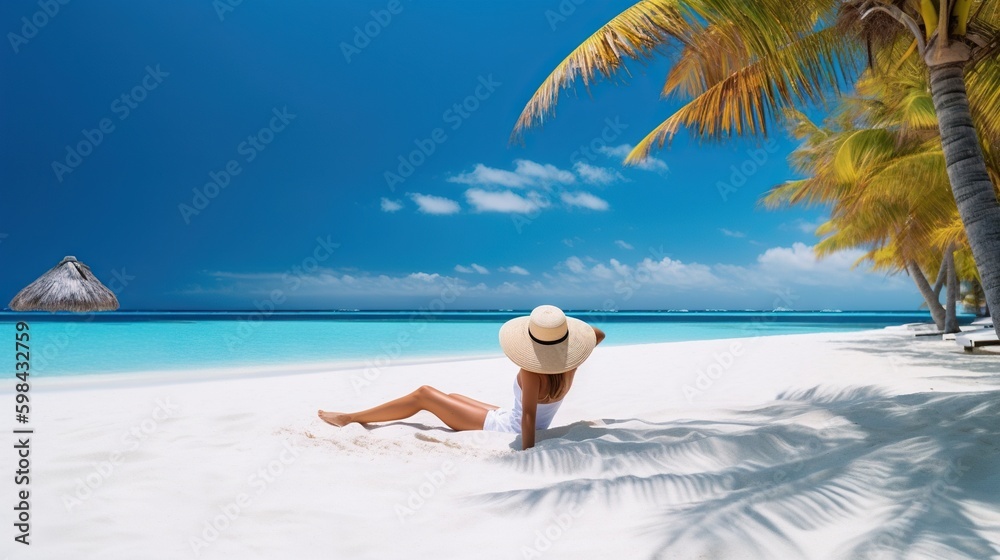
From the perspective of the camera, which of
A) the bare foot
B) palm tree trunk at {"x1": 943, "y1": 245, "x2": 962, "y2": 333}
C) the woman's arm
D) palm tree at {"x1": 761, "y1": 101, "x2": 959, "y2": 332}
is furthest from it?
palm tree trunk at {"x1": 943, "y1": 245, "x2": 962, "y2": 333}

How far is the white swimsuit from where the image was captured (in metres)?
3.26

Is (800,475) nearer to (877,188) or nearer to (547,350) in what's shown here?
(547,350)

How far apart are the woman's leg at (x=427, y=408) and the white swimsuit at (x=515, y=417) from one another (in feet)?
0.41

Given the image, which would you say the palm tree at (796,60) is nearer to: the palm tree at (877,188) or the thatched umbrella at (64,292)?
the palm tree at (877,188)

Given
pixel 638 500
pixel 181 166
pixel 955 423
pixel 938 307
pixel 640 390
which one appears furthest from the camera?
pixel 181 166

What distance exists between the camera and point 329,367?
9773mm

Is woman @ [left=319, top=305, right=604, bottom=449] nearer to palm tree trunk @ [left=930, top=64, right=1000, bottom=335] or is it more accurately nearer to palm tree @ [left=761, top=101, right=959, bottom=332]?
palm tree trunk @ [left=930, top=64, right=1000, bottom=335]

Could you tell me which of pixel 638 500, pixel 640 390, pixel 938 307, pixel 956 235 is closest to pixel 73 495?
pixel 638 500

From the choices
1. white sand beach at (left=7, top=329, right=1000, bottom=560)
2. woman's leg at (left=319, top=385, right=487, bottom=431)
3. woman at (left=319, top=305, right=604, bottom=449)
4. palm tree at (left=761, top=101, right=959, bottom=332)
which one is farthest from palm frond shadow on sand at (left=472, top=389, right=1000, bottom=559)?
palm tree at (left=761, top=101, right=959, bottom=332)

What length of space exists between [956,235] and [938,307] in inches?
135

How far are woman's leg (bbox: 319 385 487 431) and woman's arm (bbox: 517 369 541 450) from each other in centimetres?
59

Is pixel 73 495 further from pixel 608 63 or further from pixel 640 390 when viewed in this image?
pixel 640 390

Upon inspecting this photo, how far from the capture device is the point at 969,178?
125 inches

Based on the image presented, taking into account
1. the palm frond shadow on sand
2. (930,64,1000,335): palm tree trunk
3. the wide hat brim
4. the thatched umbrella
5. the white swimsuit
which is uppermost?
the thatched umbrella
